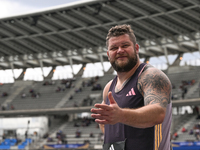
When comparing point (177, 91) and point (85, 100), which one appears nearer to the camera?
point (177, 91)

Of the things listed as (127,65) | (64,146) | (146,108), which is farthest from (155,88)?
(64,146)

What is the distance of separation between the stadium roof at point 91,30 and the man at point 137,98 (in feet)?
96.2

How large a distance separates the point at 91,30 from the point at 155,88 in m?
36.5

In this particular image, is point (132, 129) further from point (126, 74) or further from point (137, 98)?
point (126, 74)

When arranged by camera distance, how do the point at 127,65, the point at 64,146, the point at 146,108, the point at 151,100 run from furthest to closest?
the point at 64,146 < the point at 127,65 < the point at 151,100 < the point at 146,108

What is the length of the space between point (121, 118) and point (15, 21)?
122ft

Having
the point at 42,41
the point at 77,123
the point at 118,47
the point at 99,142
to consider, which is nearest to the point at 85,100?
the point at 77,123

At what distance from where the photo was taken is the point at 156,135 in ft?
8.82

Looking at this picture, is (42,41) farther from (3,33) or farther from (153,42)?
(153,42)

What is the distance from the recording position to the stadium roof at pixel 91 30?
32.8 m

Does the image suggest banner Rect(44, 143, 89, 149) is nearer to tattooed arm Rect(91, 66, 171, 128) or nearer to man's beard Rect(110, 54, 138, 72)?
man's beard Rect(110, 54, 138, 72)

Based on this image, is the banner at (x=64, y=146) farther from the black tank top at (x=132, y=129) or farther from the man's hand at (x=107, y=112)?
the man's hand at (x=107, y=112)

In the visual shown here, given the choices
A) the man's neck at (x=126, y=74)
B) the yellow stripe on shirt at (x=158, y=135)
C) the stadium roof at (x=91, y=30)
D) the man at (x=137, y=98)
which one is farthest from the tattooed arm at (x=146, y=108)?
the stadium roof at (x=91, y=30)

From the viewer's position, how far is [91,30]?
3862 cm
